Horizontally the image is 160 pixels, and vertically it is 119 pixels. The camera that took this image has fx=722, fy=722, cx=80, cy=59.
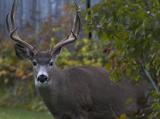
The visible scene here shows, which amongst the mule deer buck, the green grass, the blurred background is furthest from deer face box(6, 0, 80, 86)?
the green grass

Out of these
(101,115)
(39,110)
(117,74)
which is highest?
(117,74)

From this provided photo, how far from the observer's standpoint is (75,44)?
49.7ft

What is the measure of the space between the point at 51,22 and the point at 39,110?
265 cm

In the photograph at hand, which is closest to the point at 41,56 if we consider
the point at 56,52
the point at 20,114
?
the point at 56,52

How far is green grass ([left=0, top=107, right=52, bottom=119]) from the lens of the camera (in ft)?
43.0

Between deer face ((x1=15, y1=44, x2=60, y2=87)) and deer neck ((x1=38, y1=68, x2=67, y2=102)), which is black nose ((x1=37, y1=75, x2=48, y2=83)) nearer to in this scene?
deer face ((x1=15, y1=44, x2=60, y2=87))

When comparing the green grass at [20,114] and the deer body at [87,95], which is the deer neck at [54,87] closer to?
the deer body at [87,95]

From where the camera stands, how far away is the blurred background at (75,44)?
566 cm

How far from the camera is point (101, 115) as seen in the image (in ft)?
32.7

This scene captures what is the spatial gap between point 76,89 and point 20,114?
11.8 ft

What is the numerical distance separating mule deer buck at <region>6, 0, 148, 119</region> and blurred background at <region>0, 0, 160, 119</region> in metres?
0.48

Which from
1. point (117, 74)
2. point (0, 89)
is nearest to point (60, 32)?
point (0, 89)

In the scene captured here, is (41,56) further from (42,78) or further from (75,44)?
(75,44)

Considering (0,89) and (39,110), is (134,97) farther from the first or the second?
(0,89)
